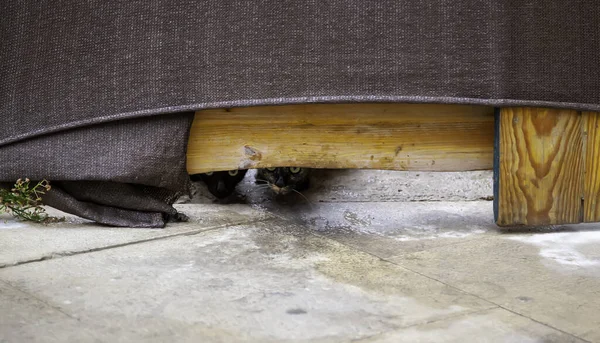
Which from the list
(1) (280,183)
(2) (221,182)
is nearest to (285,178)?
(1) (280,183)

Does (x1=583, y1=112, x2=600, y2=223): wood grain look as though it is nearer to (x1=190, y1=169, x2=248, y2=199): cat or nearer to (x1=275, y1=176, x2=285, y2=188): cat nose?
(x1=275, y1=176, x2=285, y2=188): cat nose

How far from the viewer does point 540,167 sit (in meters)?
2.76

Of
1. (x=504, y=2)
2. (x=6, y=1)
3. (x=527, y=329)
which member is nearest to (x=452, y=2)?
(x=504, y=2)

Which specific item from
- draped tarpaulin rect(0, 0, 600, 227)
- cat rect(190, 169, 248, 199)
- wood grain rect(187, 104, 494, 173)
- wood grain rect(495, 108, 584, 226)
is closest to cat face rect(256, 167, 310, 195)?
cat rect(190, 169, 248, 199)

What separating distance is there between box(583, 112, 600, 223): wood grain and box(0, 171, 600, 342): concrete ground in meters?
0.08

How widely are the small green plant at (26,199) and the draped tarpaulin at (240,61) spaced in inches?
2.4

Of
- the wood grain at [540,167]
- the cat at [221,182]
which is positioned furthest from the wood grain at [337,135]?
the cat at [221,182]

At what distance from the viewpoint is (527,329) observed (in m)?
1.93

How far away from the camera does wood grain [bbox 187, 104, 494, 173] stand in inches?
109

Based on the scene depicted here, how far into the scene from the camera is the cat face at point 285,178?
3.37 m

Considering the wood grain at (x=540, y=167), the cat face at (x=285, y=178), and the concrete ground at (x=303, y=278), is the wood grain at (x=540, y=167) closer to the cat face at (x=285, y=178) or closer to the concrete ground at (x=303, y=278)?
the concrete ground at (x=303, y=278)

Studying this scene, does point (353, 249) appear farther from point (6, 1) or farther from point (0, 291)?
point (6, 1)

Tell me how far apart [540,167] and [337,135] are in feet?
2.28

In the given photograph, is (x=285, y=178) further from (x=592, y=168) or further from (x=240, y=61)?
(x=592, y=168)
